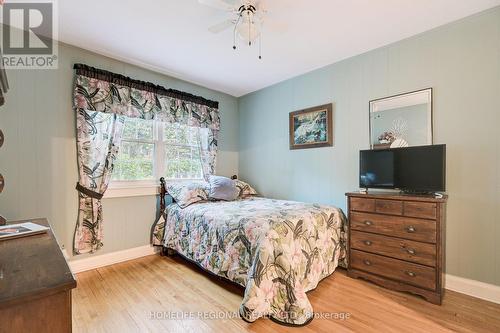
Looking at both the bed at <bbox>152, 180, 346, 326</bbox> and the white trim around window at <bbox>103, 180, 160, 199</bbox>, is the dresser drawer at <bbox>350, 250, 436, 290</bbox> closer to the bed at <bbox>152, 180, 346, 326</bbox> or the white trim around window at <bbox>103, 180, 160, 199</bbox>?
the bed at <bbox>152, 180, 346, 326</bbox>

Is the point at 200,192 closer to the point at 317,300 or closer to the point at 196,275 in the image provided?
the point at 196,275

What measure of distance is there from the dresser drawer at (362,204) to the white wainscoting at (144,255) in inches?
36.3

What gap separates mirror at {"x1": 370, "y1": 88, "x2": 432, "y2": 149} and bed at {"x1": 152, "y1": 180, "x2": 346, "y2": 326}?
37.7 inches

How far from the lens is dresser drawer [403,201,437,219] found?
6.50 feet

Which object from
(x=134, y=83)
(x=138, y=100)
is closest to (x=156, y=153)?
(x=138, y=100)

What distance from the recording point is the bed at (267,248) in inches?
69.2

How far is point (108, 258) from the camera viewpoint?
2.76m

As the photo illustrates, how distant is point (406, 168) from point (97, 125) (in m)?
3.30

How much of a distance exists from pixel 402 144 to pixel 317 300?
1.75 metres

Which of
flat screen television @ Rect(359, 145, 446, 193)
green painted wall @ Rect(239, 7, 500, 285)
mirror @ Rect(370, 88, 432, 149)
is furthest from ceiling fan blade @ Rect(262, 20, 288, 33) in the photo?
flat screen television @ Rect(359, 145, 446, 193)

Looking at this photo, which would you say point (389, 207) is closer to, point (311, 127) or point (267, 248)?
point (267, 248)

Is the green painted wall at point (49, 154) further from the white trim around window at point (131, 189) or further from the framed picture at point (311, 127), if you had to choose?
the framed picture at point (311, 127)

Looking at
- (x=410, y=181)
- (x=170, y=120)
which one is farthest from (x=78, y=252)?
(x=410, y=181)

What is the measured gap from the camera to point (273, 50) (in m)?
2.68
